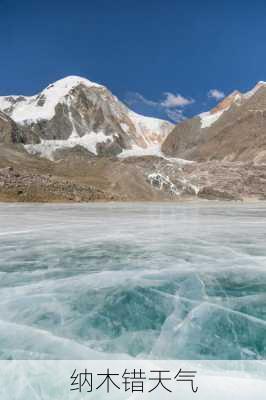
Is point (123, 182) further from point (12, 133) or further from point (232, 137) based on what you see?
point (12, 133)

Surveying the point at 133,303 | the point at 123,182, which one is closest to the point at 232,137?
the point at 123,182

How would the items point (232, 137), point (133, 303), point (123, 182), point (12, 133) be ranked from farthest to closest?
point (12, 133) < point (232, 137) < point (123, 182) < point (133, 303)

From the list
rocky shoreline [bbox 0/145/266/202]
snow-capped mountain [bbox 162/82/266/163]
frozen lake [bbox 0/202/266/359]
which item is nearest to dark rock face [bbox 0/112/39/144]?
rocky shoreline [bbox 0/145/266/202]

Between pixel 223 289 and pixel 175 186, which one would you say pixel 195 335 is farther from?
pixel 175 186

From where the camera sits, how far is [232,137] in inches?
5812

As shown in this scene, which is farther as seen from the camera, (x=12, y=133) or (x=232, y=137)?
(x=12, y=133)

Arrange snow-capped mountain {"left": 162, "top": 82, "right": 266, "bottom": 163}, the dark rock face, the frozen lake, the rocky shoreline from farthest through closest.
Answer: the dark rock face, snow-capped mountain {"left": 162, "top": 82, "right": 266, "bottom": 163}, the rocky shoreline, the frozen lake

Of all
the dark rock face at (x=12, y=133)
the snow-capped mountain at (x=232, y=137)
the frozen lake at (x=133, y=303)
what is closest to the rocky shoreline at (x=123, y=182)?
the snow-capped mountain at (x=232, y=137)

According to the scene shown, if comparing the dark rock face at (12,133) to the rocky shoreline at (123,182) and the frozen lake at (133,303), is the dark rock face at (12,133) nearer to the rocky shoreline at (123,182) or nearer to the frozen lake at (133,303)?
the rocky shoreline at (123,182)

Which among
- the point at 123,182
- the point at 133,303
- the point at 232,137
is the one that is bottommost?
the point at 133,303

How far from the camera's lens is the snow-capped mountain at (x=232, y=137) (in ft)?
434

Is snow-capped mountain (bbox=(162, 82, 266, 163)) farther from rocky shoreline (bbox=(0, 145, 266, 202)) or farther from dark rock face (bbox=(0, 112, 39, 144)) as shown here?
dark rock face (bbox=(0, 112, 39, 144))

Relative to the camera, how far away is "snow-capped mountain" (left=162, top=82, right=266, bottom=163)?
5209 inches

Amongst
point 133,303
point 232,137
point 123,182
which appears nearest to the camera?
point 133,303
